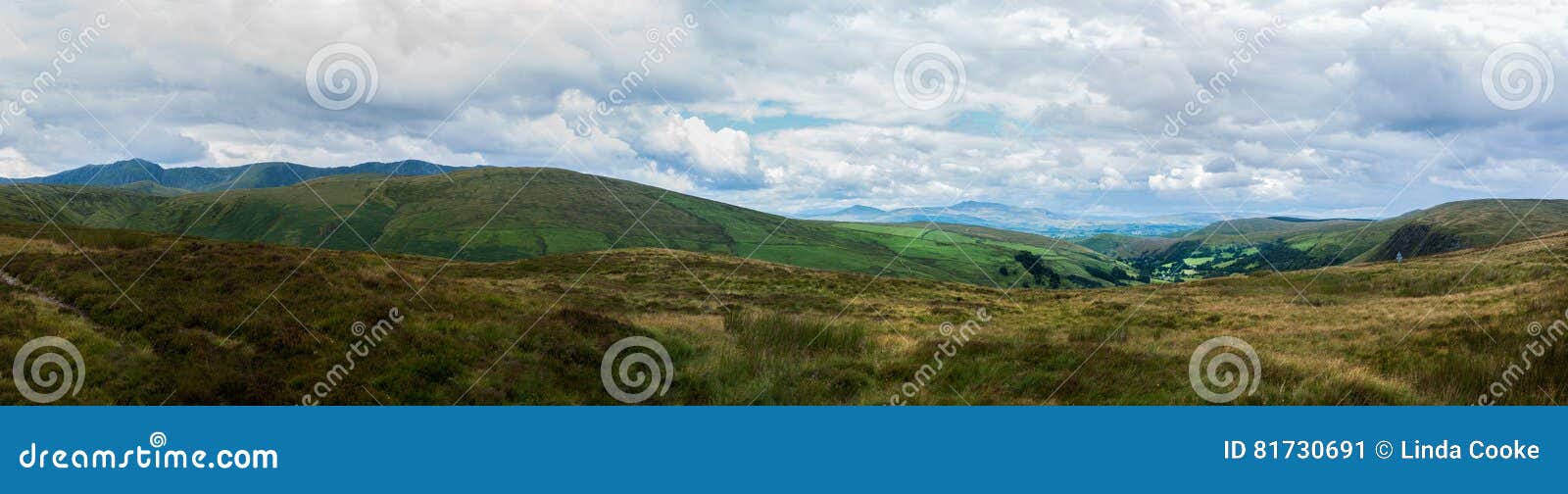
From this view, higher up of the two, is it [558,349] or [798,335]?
[558,349]

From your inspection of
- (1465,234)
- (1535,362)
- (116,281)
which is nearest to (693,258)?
(116,281)

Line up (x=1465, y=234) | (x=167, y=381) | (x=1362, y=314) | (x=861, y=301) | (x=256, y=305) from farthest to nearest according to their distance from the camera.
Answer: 1. (x=1465, y=234)
2. (x=861, y=301)
3. (x=1362, y=314)
4. (x=256, y=305)
5. (x=167, y=381)

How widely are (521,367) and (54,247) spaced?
28.4 metres

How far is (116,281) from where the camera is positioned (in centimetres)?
1917

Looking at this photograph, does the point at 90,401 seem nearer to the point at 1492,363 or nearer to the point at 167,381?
the point at 167,381

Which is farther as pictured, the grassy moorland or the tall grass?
the tall grass

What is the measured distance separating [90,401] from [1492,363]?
2480 cm

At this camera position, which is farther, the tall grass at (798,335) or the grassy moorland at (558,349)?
the tall grass at (798,335)

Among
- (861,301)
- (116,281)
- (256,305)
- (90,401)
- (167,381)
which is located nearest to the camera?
(90,401)

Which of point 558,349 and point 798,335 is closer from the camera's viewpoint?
point 558,349

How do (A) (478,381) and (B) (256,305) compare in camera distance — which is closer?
(A) (478,381)

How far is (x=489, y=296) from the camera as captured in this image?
806 inches

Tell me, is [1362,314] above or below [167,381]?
below

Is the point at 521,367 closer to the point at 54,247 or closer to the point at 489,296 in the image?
the point at 489,296
